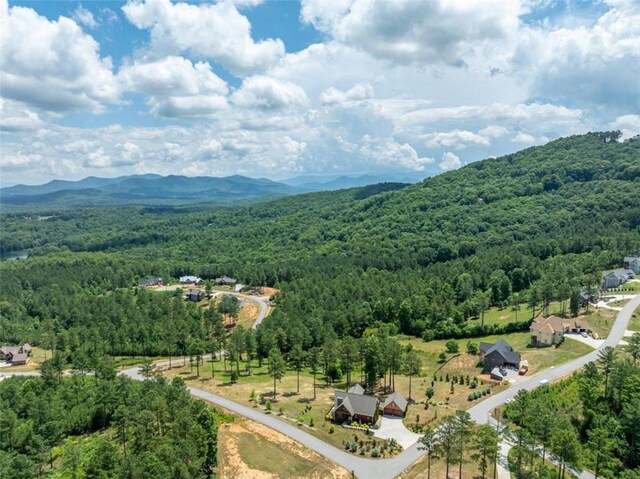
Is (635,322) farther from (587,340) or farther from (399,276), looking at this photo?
(399,276)

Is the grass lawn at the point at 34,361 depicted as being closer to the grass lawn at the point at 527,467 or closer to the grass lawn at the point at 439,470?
the grass lawn at the point at 439,470

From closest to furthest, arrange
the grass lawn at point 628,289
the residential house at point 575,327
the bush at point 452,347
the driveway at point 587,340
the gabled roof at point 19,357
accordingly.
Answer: the driveway at point 587,340 < the residential house at point 575,327 < the bush at point 452,347 < the gabled roof at point 19,357 < the grass lawn at point 628,289

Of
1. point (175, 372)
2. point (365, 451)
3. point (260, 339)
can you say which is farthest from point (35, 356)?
point (365, 451)

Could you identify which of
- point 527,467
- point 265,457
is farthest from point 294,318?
point 527,467

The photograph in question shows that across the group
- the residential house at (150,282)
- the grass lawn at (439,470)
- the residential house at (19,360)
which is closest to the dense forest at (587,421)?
the grass lawn at (439,470)

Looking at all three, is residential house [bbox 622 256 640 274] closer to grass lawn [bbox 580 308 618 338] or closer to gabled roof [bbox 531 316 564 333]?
grass lawn [bbox 580 308 618 338]
